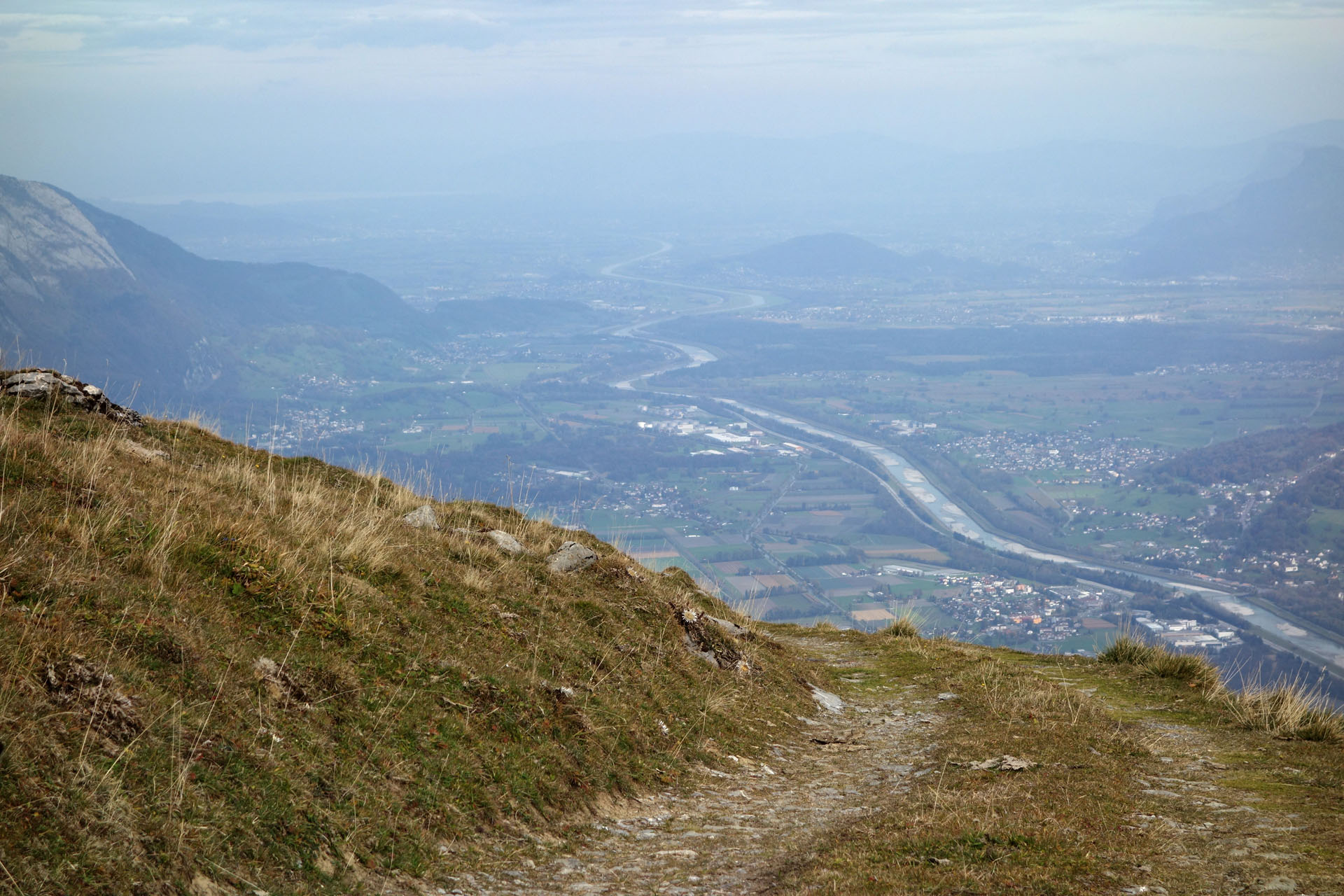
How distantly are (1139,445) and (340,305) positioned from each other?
136 m

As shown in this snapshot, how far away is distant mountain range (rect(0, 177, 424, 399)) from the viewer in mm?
84562

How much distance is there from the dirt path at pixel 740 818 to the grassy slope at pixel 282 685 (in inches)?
14.4

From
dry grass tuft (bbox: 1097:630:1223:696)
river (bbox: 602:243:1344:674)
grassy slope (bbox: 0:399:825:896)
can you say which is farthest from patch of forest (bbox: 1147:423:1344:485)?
grassy slope (bbox: 0:399:825:896)

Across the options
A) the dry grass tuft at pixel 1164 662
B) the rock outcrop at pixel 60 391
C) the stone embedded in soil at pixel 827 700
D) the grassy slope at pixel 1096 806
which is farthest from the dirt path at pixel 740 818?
the rock outcrop at pixel 60 391

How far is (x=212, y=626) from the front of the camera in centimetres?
661

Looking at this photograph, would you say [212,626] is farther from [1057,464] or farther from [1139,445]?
[1139,445]

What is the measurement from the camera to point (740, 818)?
311 inches

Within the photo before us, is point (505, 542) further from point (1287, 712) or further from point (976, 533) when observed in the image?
point (976, 533)

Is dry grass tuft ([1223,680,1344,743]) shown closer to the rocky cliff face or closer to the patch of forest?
the patch of forest

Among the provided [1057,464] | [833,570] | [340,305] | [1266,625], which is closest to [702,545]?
[833,570]

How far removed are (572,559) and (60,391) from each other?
6738mm

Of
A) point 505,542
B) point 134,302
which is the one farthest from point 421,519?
point 134,302

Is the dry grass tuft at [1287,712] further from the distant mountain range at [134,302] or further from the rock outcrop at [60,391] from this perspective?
the distant mountain range at [134,302]

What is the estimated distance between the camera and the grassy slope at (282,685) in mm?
4723
